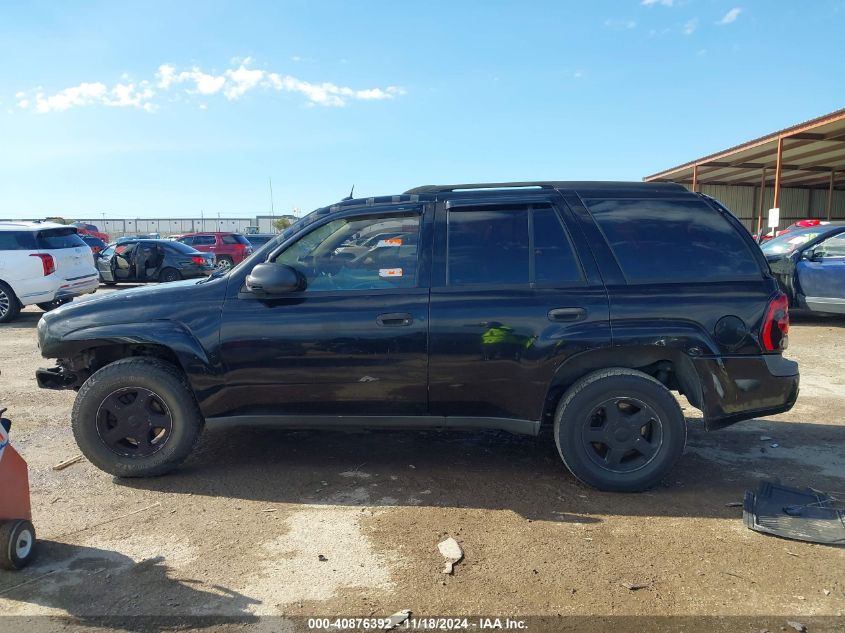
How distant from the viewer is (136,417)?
13.0ft

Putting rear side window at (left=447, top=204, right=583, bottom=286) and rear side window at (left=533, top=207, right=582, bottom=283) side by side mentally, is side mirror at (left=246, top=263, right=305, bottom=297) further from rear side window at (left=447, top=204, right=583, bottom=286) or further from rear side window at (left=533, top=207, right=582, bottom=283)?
rear side window at (left=533, top=207, right=582, bottom=283)

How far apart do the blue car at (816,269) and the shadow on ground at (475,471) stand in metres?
5.30

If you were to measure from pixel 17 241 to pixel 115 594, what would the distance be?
33.9 feet

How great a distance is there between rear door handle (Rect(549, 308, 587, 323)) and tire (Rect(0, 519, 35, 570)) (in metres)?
3.00

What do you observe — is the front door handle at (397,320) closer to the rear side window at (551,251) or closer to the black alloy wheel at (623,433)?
the rear side window at (551,251)

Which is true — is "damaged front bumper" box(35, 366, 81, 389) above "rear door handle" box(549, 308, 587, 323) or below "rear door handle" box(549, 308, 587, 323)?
below

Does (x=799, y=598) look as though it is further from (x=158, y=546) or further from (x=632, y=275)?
(x=158, y=546)

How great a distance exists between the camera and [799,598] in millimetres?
2693

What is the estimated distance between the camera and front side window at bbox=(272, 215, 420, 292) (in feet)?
12.9

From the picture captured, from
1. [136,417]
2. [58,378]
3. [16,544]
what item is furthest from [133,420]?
[16,544]

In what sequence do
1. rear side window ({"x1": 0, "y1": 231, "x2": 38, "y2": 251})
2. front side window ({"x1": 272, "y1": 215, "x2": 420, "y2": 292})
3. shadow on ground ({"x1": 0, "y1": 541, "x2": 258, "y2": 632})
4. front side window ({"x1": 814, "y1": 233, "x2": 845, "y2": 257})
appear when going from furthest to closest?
rear side window ({"x1": 0, "y1": 231, "x2": 38, "y2": 251})
front side window ({"x1": 814, "y1": 233, "x2": 845, "y2": 257})
front side window ({"x1": 272, "y1": 215, "x2": 420, "y2": 292})
shadow on ground ({"x1": 0, "y1": 541, "x2": 258, "y2": 632})

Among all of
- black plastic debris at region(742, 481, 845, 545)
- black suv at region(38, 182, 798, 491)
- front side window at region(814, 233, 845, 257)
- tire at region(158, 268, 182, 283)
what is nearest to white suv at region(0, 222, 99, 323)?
tire at region(158, 268, 182, 283)

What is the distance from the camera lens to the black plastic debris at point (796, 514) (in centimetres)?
324

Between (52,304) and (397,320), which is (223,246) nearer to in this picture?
(52,304)
